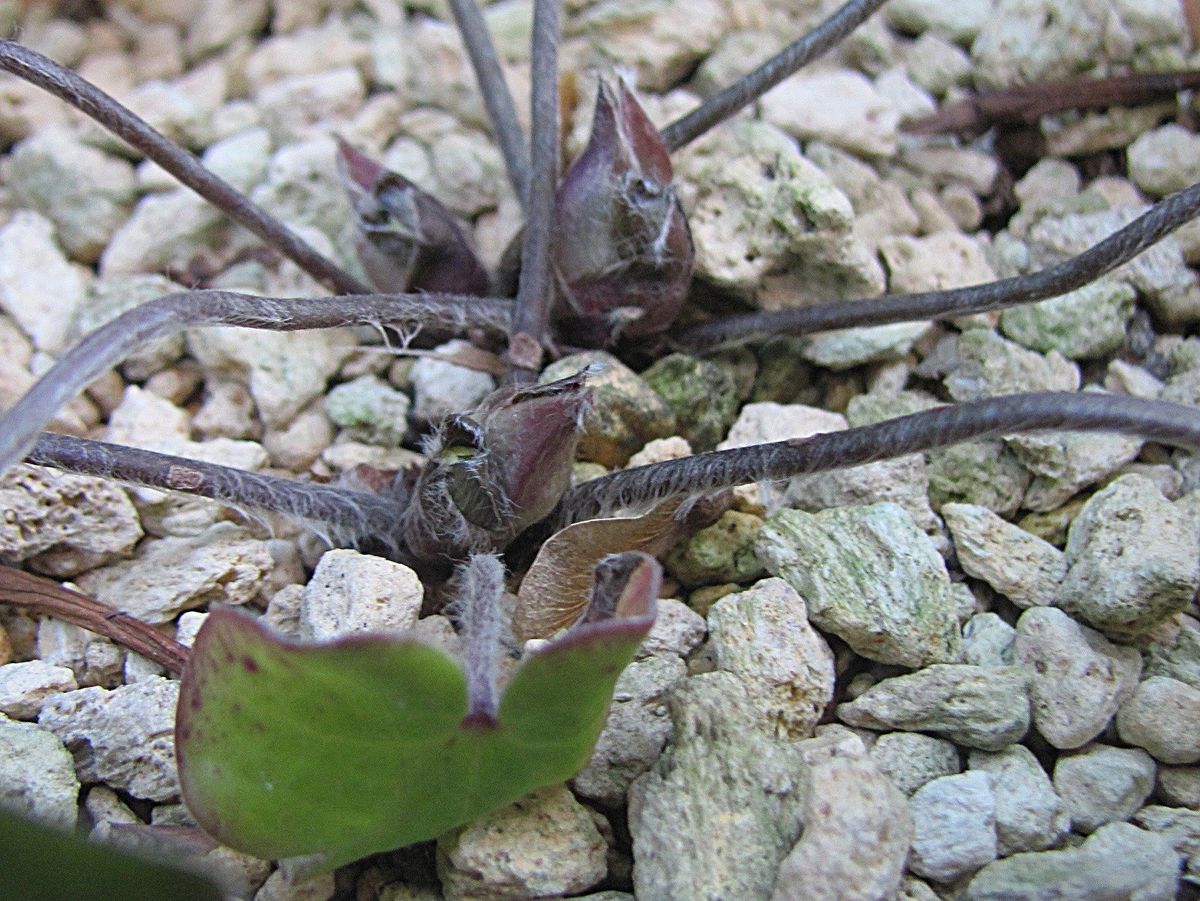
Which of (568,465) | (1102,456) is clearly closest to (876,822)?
(568,465)

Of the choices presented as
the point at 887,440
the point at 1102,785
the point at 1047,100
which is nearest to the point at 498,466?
the point at 887,440

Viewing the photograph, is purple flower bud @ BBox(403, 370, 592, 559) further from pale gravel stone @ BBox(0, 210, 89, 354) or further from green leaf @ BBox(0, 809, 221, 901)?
pale gravel stone @ BBox(0, 210, 89, 354)

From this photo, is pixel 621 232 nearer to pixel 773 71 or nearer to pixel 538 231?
pixel 538 231

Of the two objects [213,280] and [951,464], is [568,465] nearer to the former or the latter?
[951,464]

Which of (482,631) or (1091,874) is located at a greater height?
(482,631)

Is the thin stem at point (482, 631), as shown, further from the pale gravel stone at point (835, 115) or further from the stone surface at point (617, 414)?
the pale gravel stone at point (835, 115)

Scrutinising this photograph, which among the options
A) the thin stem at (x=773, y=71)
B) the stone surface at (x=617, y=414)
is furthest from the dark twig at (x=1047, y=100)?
the stone surface at (x=617, y=414)
